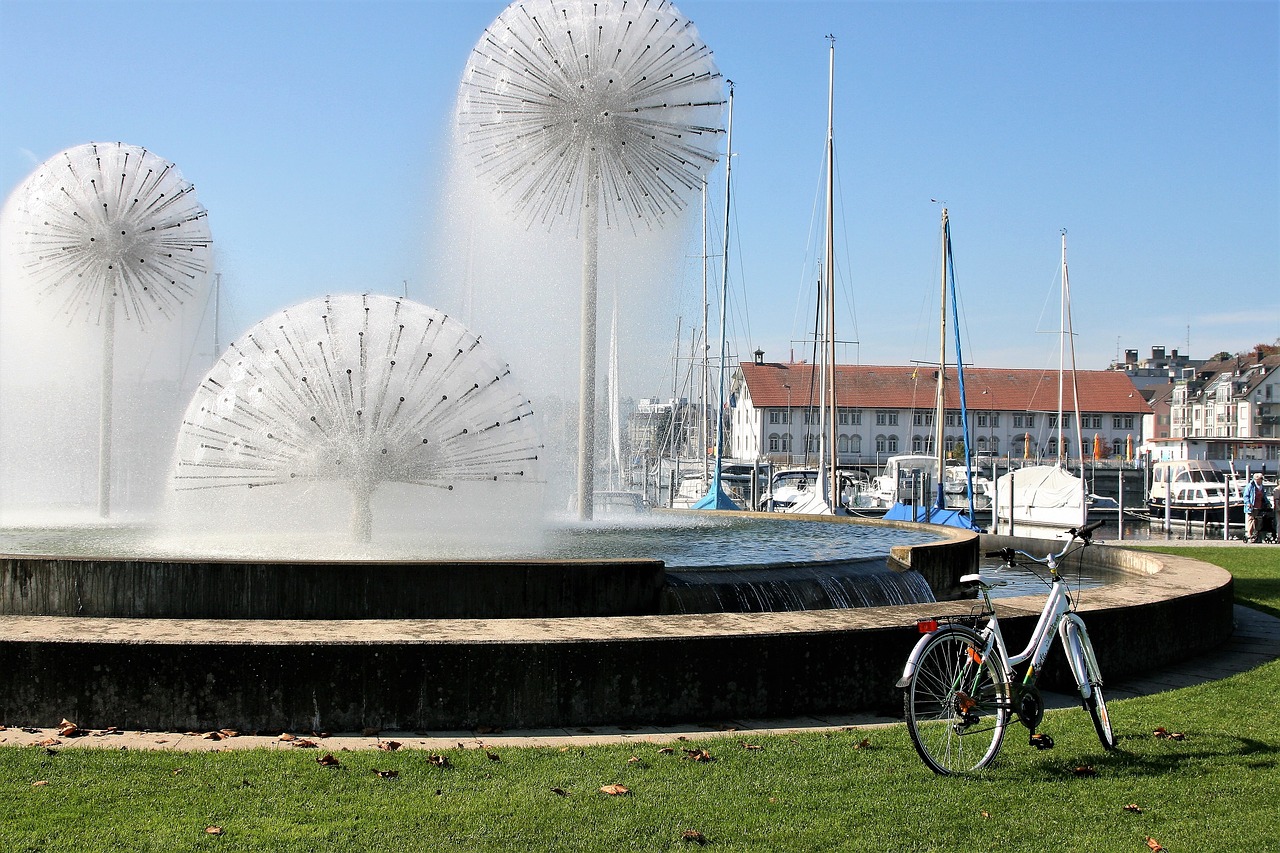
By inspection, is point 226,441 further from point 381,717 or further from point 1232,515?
point 1232,515

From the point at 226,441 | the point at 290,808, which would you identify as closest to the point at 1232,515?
the point at 226,441

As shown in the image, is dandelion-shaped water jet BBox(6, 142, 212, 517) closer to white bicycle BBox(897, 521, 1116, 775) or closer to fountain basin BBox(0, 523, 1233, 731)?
fountain basin BBox(0, 523, 1233, 731)

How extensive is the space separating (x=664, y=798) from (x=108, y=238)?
17477 mm

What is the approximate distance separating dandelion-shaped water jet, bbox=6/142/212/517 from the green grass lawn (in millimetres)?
15107

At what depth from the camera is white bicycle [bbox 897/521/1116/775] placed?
21.5 ft

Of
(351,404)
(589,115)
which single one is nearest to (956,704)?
(351,404)

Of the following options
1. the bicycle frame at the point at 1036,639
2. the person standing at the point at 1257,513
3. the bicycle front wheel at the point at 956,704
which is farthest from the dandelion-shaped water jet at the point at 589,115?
the person standing at the point at 1257,513

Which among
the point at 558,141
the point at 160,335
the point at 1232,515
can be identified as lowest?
the point at 1232,515

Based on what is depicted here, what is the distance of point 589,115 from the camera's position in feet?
54.2

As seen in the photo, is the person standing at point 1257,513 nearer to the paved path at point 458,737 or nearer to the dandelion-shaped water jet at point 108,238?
the paved path at point 458,737

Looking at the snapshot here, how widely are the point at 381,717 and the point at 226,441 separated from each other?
6196 mm

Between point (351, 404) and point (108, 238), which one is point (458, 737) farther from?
point (108, 238)

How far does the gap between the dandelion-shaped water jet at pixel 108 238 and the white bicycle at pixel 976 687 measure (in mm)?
17137

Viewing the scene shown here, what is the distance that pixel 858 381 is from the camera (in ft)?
408
